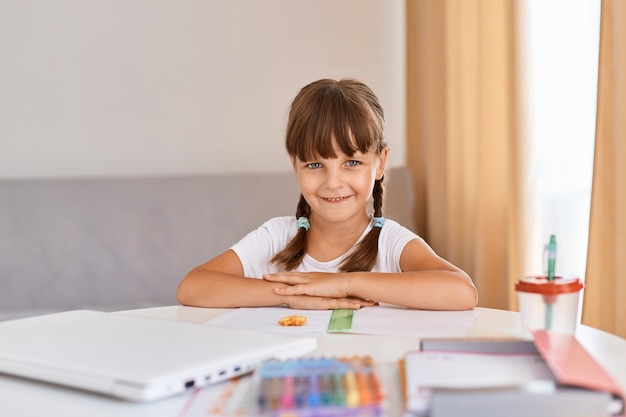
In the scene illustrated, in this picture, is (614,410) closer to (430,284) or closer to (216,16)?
(430,284)

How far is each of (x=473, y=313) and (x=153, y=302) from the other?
1.67 meters

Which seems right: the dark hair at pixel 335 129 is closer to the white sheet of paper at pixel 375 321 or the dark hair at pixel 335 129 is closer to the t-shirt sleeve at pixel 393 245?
the t-shirt sleeve at pixel 393 245

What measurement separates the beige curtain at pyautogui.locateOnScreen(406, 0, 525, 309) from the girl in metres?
0.59

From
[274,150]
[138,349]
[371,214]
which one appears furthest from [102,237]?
[138,349]

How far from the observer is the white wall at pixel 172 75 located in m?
3.07

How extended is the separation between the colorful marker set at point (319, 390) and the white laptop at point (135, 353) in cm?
8

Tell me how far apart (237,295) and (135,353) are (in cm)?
56

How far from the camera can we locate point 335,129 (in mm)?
1565

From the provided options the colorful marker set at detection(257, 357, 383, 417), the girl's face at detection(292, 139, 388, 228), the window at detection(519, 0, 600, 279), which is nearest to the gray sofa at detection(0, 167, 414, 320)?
the window at detection(519, 0, 600, 279)

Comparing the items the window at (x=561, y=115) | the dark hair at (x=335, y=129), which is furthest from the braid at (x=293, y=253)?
the window at (x=561, y=115)

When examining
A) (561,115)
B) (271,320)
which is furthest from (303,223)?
(561,115)

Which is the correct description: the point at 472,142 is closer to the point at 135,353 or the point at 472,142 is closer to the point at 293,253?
the point at 293,253

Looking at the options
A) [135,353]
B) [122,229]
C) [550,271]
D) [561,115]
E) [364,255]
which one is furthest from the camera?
[122,229]

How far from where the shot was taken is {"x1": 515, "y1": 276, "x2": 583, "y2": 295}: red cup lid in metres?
0.94
